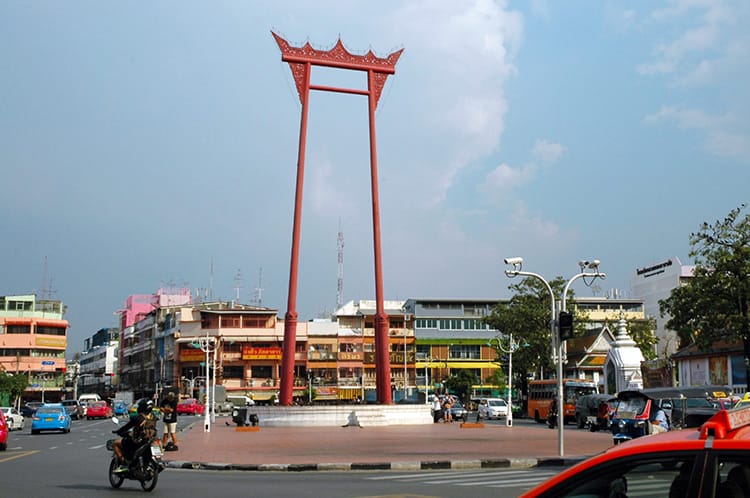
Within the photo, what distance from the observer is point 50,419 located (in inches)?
1464

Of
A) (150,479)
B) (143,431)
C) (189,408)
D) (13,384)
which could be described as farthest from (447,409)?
(13,384)

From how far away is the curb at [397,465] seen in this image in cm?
1722

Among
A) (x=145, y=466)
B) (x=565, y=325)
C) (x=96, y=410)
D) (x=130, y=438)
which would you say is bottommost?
(x=96, y=410)

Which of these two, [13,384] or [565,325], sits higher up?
[565,325]

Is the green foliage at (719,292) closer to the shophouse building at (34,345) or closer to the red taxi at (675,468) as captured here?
the red taxi at (675,468)

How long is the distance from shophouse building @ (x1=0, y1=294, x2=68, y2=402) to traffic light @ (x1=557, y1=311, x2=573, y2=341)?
274 feet

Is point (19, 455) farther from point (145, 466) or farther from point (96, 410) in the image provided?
point (96, 410)

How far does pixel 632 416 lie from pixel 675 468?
17722 mm

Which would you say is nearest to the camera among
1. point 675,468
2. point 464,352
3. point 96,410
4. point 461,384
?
point 675,468

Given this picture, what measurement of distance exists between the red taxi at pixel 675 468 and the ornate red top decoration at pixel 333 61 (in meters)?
41.5

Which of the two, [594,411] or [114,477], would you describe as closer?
[114,477]

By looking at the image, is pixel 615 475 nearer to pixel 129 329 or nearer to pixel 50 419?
pixel 50 419

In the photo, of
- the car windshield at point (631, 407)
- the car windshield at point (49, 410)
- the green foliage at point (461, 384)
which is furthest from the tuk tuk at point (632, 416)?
the green foliage at point (461, 384)

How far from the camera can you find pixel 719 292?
32.4 m
